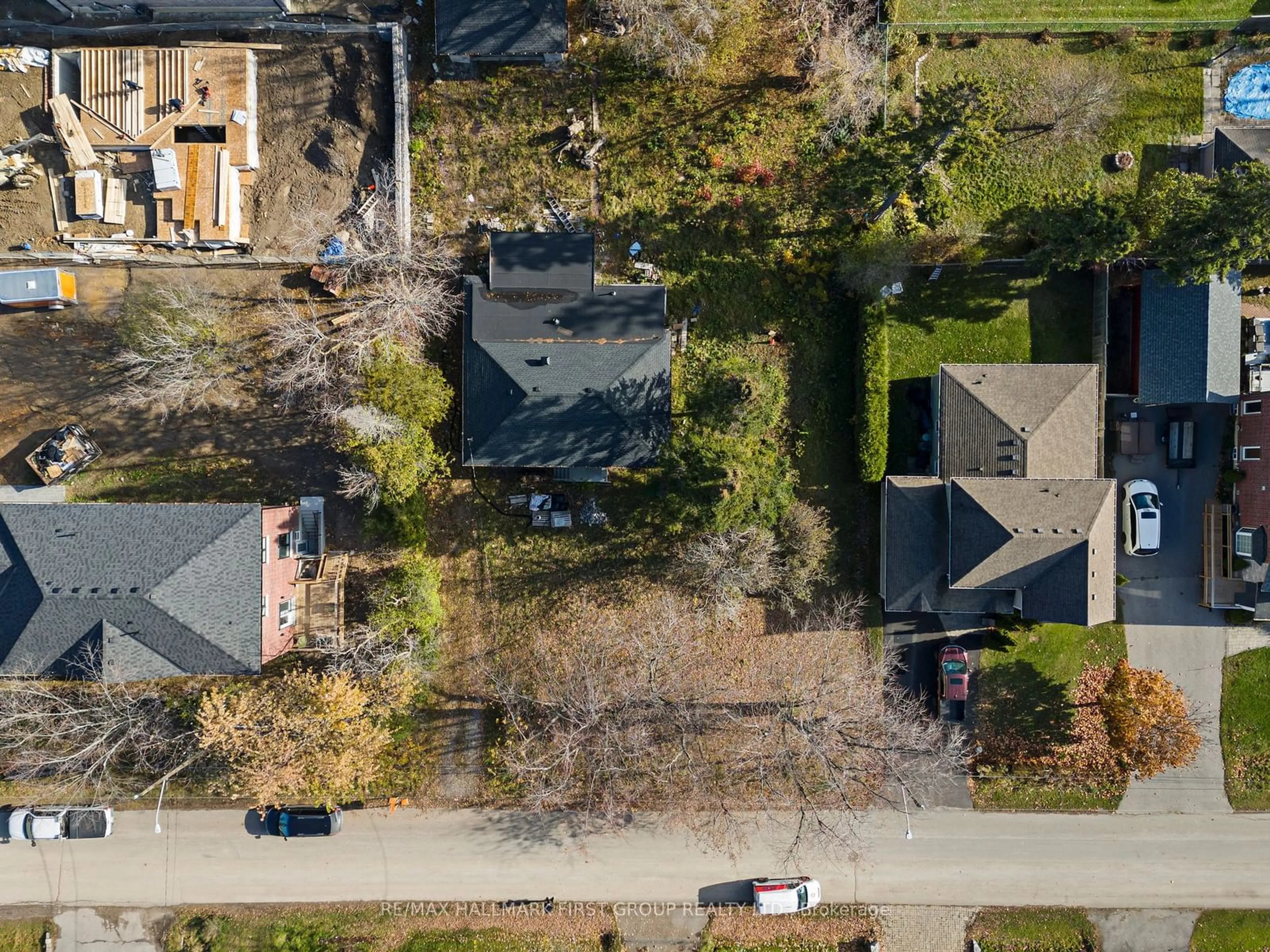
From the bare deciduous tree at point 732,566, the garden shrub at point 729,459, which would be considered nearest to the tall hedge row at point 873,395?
the garden shrub at point 729,459

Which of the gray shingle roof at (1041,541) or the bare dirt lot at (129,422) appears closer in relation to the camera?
the gray shingle roof at (1041,541)

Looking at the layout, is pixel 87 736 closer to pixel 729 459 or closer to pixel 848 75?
pixel 729 459

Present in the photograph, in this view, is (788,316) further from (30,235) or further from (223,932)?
(223,932)

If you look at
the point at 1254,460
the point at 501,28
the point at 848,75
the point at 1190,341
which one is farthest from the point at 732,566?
the point at 501,28

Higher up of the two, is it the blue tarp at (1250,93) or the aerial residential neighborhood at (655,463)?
the blue tarp at (1250,93)

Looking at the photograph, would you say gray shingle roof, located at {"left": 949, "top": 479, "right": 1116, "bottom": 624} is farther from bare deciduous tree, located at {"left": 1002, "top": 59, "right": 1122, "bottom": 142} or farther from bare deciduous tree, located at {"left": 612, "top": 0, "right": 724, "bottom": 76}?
bare deciduous tree, located at {"left": 612, "top": 0, "right": 724, "bottom": 76}

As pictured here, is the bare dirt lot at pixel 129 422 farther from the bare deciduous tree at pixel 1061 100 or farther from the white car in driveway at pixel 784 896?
the bare deciduous tree at pixel 1061 100
